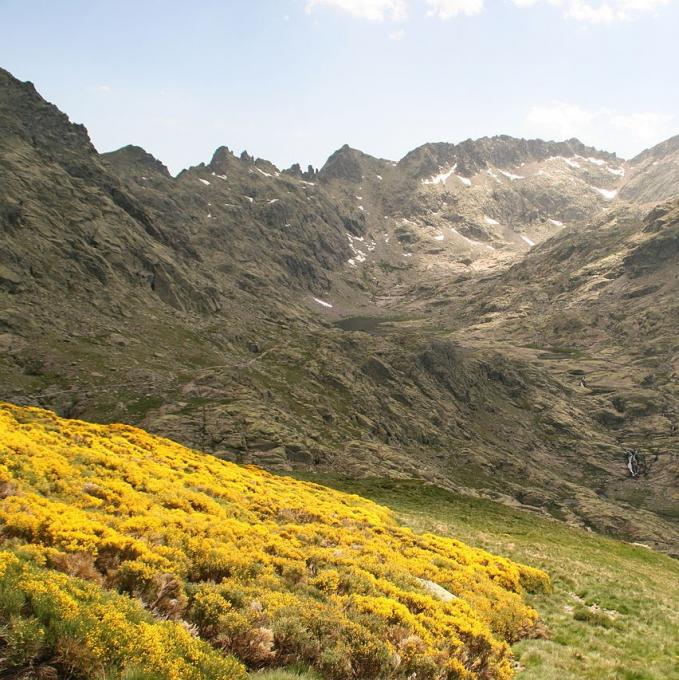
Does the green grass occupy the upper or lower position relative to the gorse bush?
lower

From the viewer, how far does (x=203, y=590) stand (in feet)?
42.0

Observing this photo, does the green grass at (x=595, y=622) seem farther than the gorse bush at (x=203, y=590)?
Yes

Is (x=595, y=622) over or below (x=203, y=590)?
below

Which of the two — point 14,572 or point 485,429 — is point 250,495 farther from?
point 485,429

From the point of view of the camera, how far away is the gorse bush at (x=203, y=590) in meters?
9.28

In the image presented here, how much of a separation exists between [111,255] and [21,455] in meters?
169

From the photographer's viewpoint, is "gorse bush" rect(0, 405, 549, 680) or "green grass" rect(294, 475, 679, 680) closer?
"gorse bush" rect(0, 405, 549, 680)

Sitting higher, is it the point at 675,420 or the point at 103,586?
the point at 675,420

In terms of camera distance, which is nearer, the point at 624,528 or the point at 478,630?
the point at 478,630

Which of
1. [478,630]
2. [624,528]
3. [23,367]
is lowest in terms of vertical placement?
[624,528]

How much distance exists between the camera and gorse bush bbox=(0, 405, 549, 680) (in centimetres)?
928

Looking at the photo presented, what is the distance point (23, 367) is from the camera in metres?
103

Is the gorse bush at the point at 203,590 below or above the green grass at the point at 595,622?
above

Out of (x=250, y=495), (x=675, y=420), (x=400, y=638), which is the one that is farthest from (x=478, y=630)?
(x=675, y=420)
